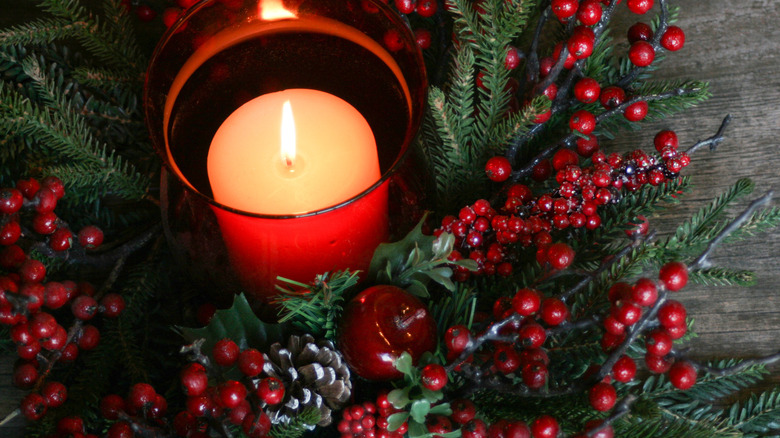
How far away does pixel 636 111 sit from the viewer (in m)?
0.55

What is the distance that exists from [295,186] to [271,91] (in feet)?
0.36

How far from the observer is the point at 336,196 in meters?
0.52

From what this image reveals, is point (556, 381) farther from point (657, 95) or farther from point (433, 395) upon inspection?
point (657, 95)

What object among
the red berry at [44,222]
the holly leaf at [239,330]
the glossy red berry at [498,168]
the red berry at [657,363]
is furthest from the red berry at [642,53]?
the red berry at [44,222]

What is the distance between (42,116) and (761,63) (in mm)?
660

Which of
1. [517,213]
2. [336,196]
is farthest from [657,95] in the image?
[336,196]

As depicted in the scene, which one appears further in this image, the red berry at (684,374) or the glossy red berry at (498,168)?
the glossy red berry at (498,168)

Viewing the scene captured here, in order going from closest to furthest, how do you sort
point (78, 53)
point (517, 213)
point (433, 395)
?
1. point (433, 395)
2. point (517, 213)
3. point (78, 53)

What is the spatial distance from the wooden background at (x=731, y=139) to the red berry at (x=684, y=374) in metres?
0.22

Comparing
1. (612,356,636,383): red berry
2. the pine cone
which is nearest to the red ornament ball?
the pine cone

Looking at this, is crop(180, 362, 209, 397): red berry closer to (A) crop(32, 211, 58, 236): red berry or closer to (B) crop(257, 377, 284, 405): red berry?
(B) crop(257, 377, 284, 405): red berry

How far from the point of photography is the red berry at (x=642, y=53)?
0.54 meters

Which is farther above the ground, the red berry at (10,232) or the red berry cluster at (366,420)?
the red berry at (10,232)

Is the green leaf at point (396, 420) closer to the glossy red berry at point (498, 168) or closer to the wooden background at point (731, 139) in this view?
the glossy red berry at point (498, 168)
